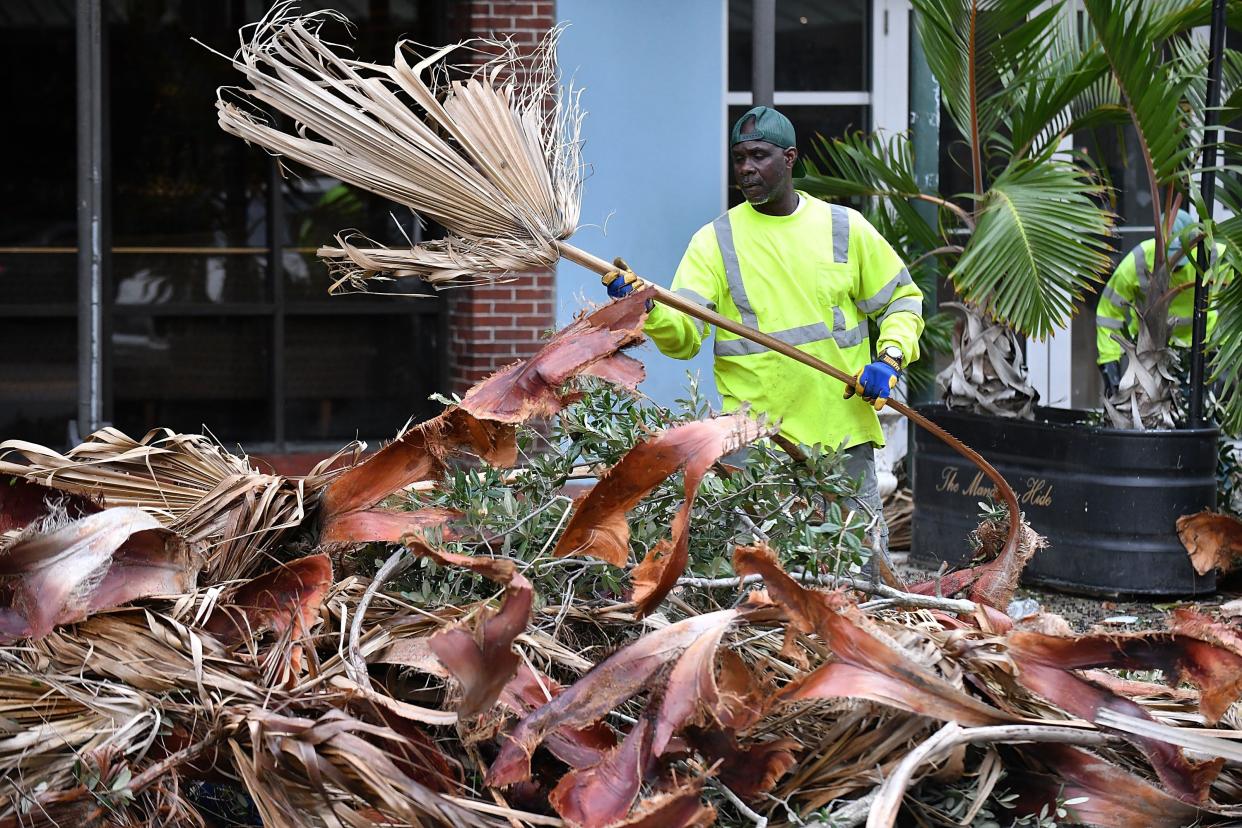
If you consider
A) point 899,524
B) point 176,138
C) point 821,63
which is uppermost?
A: point 821,63

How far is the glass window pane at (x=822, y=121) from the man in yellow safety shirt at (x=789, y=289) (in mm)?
3332

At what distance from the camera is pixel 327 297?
7762 millimetres

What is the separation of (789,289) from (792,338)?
0.16 meters

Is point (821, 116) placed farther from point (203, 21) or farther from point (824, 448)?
point (824, 448)

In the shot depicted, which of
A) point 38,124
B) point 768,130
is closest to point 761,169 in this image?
point 768,130

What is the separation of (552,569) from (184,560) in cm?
63

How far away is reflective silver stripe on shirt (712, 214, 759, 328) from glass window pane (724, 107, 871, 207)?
335 centimetres

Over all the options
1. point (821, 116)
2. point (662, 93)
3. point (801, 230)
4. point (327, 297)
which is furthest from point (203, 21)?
point (801, 230)

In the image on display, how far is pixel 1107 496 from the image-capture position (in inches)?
239

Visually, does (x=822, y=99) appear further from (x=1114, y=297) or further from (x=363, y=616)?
(x=363, y=616)

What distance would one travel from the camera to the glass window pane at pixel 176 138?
24.7 ft

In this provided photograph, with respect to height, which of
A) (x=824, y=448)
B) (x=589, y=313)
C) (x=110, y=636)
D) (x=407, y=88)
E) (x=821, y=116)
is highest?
(x=821, y=116)

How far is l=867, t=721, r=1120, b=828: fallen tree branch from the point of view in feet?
6.50

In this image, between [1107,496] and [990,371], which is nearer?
[1107,496]
